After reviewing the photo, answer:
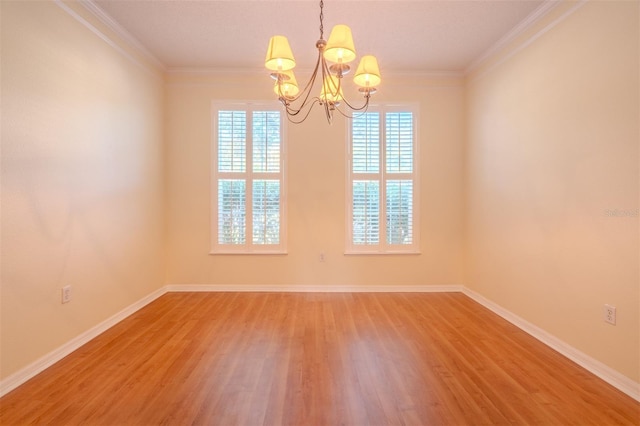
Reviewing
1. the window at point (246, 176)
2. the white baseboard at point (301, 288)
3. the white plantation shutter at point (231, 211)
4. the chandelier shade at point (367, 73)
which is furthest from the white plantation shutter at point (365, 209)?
the chandelier shade at point (367, 73)

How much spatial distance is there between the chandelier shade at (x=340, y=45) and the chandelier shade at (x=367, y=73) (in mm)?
217

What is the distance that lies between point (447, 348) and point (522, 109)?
2.43 metres

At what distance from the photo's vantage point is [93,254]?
8.86 ft

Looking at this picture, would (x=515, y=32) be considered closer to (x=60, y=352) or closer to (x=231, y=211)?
(x=231, y=211)

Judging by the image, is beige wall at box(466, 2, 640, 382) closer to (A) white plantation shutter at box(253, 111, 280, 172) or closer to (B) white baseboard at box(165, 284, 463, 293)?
(B) white baseboard at box(165, 284, 463, 293)

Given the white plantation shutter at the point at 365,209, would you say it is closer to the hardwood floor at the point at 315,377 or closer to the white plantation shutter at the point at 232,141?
the hardwood floor at the point at 315,377

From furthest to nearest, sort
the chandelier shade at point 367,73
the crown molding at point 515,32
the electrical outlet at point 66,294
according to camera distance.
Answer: the crown molding at point 515,32
the electrical outlet at point 66,294
the chandelier shade at point 367,73

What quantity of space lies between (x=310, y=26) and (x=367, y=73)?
4.45 feet

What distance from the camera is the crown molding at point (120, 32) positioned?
264 cm

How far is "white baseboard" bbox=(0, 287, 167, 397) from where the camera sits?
193 cm

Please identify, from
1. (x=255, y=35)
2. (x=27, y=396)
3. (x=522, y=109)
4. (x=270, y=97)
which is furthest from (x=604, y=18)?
(x=27, y=396)

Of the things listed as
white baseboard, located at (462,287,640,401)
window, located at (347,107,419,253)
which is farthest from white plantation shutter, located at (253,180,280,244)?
white baseboard, located at (462,287,640,401)

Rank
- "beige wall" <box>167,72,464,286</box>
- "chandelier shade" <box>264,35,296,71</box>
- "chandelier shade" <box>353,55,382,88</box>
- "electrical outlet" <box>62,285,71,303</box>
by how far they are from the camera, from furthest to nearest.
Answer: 1. "beige wall" <box>167,72,464,286</box>
2. "electrical outlet" <box>62,285,71,303</box>
3. "chandelier shade" <box>353,55,382,88</box>
4. "chandelier shade" <box>264,35,296,71</box>

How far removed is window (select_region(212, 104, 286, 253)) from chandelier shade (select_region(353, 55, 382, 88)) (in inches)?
83.5
